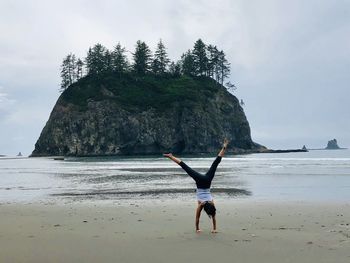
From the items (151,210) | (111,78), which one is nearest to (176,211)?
(151,210)

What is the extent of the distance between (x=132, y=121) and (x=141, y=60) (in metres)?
33.9

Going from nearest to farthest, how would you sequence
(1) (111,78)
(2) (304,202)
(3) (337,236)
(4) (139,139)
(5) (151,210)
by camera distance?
(3) (337,236), (5) (151,210), (2) (304,202), (4) (139,139), (1) (111,78)

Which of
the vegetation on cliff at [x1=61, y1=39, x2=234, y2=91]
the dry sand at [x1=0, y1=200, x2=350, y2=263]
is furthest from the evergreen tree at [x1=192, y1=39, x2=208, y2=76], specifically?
the dry sand at [x1=0, y1=200, x2=350, y2=263]

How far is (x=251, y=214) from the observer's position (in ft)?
45.3

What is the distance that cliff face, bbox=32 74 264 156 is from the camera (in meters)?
109

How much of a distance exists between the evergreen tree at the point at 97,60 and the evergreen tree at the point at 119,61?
2577mm

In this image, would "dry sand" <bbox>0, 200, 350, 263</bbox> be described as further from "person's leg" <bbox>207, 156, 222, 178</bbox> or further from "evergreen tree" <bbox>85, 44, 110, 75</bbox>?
"evergreen tree" <bbox>85, 44, 110, 75</bbox>

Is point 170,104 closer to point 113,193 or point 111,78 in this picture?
point 111,78

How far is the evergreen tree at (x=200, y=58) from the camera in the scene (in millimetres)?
142250

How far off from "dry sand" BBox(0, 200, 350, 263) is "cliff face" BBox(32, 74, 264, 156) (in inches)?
3694

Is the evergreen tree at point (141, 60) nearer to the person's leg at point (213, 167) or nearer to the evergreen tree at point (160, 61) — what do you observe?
the evergreen tree at point (160, 61)

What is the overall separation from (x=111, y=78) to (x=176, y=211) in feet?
365

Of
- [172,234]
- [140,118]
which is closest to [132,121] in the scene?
[140,118]

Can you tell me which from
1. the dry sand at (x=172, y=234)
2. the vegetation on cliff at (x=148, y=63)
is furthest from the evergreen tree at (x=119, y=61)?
the dry sand at (x=172, y=234)
